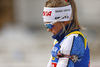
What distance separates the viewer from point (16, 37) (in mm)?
20547

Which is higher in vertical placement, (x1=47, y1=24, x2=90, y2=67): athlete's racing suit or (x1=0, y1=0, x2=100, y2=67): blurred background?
(x1=47, y1=24, x2=90, y2=67): athlete's racing suit

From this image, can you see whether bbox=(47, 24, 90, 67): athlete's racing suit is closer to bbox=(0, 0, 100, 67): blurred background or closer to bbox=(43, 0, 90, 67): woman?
bbox=(43, 0, 90, 67): woman

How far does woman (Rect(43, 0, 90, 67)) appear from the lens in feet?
9.73

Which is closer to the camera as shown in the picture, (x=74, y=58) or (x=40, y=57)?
(x=74, y=58)

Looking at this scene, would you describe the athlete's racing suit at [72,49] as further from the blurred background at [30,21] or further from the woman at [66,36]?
the blurred background at [30,21]

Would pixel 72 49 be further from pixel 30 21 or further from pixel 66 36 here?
pixel 30 21

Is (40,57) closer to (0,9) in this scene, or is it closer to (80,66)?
(80,66)

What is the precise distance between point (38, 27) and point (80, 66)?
2155 cm

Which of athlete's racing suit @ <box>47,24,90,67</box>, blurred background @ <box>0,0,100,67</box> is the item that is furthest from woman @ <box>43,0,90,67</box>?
blurred background @ <box>0,0,100,67</box>

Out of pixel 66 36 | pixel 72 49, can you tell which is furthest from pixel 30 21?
pixel 72 49

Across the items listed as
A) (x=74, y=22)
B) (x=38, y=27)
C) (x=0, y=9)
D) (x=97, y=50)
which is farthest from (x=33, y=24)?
(x=74, y=22)

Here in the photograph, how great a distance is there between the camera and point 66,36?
10.1 ft

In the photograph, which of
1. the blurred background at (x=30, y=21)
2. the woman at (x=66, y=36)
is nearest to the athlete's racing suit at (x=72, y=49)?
the woman at (x=66, y=36)

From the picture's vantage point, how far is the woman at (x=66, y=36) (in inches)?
117
